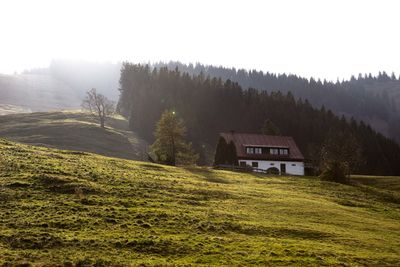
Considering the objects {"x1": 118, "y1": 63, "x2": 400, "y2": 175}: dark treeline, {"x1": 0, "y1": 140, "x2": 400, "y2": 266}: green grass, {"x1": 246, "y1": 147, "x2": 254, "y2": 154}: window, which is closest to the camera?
{"x1": 0, "y1": 140, "x2": 400, "y2": 266}: green grass

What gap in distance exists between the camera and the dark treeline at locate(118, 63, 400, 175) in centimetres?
15112

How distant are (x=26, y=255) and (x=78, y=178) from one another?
60.0 ft

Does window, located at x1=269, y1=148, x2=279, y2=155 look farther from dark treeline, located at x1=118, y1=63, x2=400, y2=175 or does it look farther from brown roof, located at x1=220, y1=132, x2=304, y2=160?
dark treeline, located at x1=118, y1=63, x2=400, y2=175

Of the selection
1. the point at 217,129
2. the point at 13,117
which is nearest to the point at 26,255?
the point at 217,129

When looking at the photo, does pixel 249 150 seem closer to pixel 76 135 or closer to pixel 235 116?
pixel 76 135

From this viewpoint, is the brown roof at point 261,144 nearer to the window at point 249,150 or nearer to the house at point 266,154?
the house at point 266,154

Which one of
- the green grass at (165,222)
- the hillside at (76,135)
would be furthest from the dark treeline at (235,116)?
the green grass at (165,222)

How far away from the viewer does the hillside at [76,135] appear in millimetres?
126812

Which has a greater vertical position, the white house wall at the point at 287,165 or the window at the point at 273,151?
the window at the point at 273,151

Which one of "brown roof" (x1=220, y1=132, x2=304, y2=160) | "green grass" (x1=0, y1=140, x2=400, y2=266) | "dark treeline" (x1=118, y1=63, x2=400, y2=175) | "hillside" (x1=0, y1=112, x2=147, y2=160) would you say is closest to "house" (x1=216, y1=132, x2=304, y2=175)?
"brown roof" (x1=220, y1=132, x2=304, y2=160)

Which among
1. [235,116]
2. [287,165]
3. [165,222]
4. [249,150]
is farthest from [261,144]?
[165,222]

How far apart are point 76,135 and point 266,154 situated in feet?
209

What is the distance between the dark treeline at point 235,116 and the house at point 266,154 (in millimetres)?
41015

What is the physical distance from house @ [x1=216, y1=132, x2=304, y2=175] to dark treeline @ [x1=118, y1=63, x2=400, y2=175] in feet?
135
